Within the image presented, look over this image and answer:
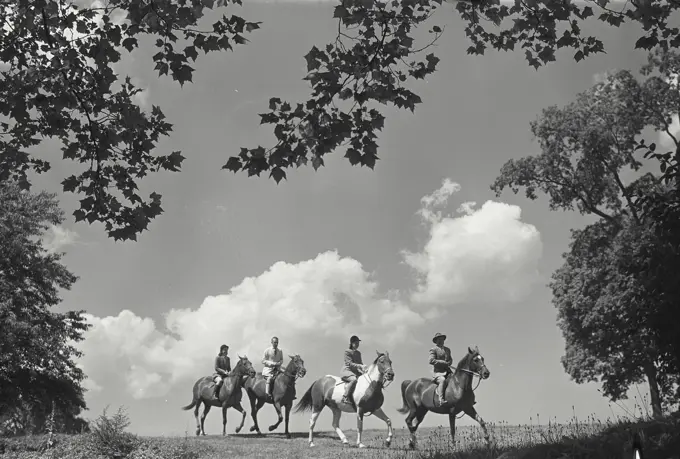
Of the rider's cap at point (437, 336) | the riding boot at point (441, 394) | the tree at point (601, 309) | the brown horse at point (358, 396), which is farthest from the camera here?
the tree at point (601, 309)

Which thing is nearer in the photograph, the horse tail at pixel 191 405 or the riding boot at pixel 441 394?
the riding boot at pixel 441 394

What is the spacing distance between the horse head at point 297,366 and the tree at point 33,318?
1251cm

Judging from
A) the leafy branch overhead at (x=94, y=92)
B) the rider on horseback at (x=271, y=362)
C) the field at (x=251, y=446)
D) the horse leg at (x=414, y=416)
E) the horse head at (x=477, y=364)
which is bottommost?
the field at (x=251, y=446)

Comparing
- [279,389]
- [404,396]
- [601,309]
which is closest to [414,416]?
[404,396]

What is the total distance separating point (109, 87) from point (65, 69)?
854 mm

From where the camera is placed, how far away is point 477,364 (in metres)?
17.5

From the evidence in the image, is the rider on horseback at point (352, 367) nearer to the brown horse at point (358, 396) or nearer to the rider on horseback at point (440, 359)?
the brown horse at point (358, 396)

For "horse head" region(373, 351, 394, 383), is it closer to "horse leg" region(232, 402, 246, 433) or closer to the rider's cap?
the rider's cap

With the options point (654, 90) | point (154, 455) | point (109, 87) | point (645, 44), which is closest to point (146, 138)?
point (109, 87)

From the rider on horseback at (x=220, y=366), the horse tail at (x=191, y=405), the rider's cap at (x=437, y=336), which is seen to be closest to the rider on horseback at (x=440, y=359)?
the rider's cap at (x=437, y=336)

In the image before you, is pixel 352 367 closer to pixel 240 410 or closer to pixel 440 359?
pixel 440 359

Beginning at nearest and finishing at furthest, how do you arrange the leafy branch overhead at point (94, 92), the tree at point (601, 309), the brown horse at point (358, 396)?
1. the leafy branch overhead at point (94, 92)
2. the brown horse at point (358, 396)
3. the tree at point (601, 309)

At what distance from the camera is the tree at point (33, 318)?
2911 centimetres

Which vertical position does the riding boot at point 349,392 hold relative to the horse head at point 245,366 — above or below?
below
